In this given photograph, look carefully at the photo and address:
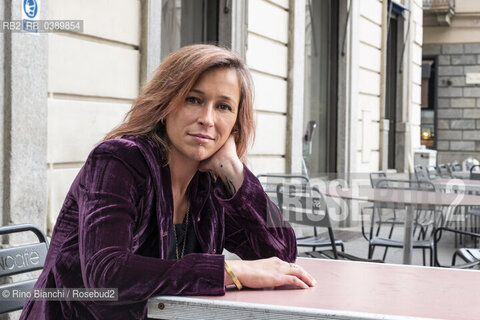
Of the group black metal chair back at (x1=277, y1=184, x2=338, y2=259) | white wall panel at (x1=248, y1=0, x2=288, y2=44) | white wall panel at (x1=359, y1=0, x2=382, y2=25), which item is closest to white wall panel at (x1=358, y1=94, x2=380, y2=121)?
white wall panel at (x1=359, y1=0, x2=382, y2=25)

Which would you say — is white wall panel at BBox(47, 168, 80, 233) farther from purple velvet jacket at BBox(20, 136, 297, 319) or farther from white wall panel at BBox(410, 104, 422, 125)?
white wall panel at BBox(410, 104, 422, 125)

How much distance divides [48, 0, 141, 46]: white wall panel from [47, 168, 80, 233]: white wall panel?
103 cm

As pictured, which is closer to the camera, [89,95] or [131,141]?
[131,141]

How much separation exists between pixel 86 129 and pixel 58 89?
45 centimetres

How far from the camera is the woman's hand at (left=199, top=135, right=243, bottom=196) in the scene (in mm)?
2363

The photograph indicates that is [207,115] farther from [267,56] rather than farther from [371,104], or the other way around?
[371,104]

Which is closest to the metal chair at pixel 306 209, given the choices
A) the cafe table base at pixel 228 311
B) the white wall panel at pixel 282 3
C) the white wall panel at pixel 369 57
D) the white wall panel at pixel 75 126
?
the white wall panel at pixel 75 126

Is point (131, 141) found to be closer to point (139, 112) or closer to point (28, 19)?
point (139, 112)

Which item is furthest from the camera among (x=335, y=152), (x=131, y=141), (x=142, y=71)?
(x=335, y=152)

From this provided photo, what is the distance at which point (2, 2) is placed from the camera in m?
4.22

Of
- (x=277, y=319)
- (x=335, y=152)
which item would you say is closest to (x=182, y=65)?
(x=277, y=319)

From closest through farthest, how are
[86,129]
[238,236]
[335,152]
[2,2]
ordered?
[238,236]
[2,2]
[86,129]
[335,152]

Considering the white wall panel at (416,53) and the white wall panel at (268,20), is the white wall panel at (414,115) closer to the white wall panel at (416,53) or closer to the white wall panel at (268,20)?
the white wall panel at (416,53)

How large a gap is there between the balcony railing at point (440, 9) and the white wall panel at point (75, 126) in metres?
19.2
